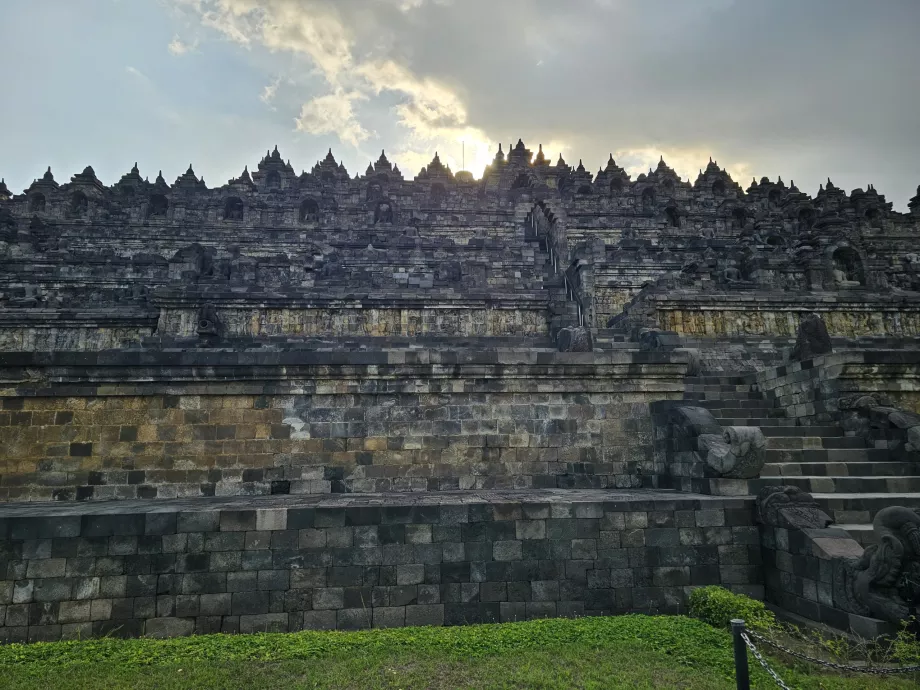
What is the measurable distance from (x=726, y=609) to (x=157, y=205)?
36.5 meters

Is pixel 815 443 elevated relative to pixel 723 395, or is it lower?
lower

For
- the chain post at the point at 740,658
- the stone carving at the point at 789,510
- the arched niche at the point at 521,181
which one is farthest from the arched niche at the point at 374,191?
the chain post at the point at 740,658

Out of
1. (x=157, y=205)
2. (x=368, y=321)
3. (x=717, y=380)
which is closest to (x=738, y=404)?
(x=717, y=380)

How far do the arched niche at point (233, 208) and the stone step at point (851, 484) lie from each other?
3215cm

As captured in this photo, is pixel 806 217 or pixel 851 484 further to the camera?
pixel 806 217

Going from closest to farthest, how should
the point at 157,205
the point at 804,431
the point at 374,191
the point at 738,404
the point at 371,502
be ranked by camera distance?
1. the point at 371,502
2. the point at 804,431
3. the point at 738,404
4. the point at 157,205
5. the point at 374,191

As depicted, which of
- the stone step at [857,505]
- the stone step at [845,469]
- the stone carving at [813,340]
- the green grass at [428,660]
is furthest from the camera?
the stone carving at [813,340]

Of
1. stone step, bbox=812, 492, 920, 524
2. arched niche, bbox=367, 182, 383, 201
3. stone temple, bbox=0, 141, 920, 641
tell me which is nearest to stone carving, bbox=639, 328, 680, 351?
stone temple, bbox=0, 141, 920, 641

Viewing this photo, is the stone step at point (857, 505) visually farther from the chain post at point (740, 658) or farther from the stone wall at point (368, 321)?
the stone wall at point (368, 321)

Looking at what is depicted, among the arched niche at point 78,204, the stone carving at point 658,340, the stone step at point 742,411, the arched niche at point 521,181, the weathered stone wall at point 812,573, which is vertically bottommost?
the weathered stone wall at point 812,573

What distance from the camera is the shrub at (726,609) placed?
5242 mm

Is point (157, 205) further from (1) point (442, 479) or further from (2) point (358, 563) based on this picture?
(2) point (358, 563)

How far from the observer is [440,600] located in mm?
5918

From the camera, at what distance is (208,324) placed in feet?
48.1
